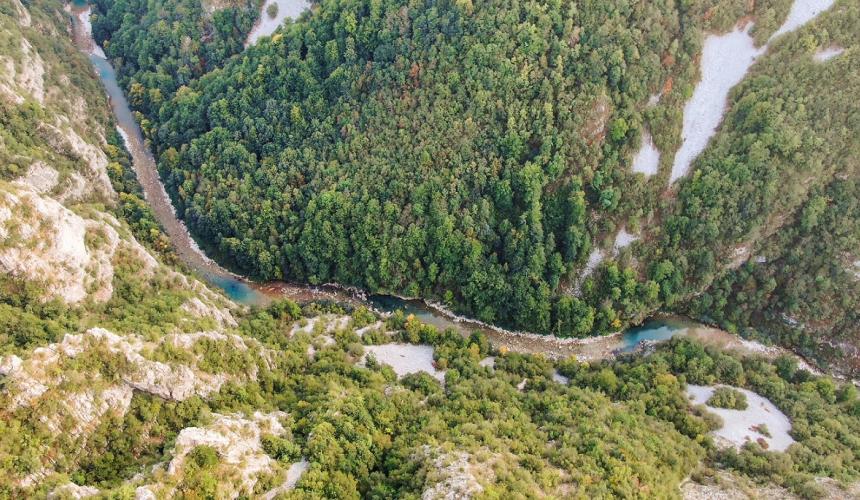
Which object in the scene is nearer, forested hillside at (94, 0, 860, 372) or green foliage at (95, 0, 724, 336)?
forested hillside at (94, 0, 860, 372)

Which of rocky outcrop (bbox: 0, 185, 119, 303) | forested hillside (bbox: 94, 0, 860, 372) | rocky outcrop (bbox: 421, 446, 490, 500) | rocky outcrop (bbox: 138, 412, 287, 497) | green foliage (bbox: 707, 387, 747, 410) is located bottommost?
rocky outcrop (bbox: 138, 412, 287, 497)

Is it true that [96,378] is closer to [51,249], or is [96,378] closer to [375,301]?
[51,249]

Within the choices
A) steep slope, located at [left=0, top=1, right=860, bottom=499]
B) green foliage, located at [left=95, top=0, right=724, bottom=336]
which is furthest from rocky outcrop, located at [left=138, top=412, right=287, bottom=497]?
green foliage, located at [left=95, top=0, right=724, bottom=336]

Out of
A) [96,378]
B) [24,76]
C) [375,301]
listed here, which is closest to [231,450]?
[96,378]

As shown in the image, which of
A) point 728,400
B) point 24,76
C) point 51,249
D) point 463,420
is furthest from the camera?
point 24,76

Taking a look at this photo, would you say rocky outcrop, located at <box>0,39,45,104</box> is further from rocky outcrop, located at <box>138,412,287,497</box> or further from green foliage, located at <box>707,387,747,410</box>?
green foliage, located at <box>707,387,747,410</box>

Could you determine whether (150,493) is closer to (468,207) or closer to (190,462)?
(190,462)

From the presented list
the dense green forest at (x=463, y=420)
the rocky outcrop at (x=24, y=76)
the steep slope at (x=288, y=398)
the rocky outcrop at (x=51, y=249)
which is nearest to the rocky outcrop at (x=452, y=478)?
the steep slope at (x=288, y=398)
